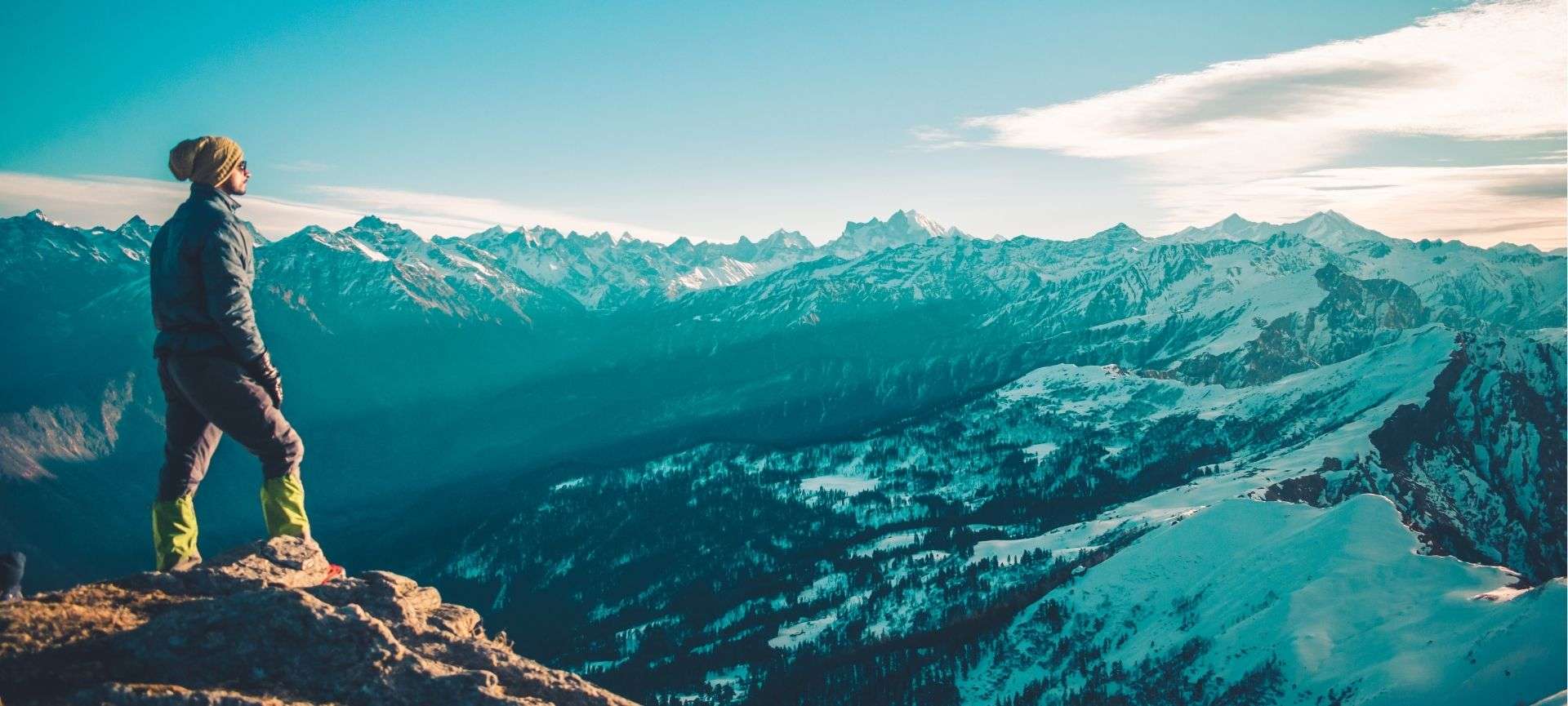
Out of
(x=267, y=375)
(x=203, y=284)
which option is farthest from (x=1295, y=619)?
(x=203, y=284)

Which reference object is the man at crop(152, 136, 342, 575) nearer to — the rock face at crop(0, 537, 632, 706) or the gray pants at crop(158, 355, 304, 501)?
the gray pants at crop(158, 355, 304, 501)

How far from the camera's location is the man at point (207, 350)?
41.0ft

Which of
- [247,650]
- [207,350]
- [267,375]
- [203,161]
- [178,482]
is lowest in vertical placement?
[247,650]

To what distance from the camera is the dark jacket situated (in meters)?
12.4

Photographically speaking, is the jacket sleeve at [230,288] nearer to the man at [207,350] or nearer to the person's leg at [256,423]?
the man at [207,350]

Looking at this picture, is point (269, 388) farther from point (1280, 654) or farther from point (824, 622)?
point (824, 622)

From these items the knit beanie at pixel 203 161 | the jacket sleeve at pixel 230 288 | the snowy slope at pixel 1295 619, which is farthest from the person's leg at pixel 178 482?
the snowy slope at pixel 1295 619

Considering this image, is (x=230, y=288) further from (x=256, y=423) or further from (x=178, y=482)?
(x=178, y=482)

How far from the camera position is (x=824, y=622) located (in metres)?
182

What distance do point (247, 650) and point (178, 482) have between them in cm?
509

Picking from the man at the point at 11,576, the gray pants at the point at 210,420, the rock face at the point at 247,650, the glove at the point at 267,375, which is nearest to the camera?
the rock face at the point at 247,650

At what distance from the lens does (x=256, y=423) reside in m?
13.4

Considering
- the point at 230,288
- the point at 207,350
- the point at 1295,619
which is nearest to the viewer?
the point at 230,288

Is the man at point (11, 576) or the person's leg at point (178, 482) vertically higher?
the person's leg at point (178, 482)
